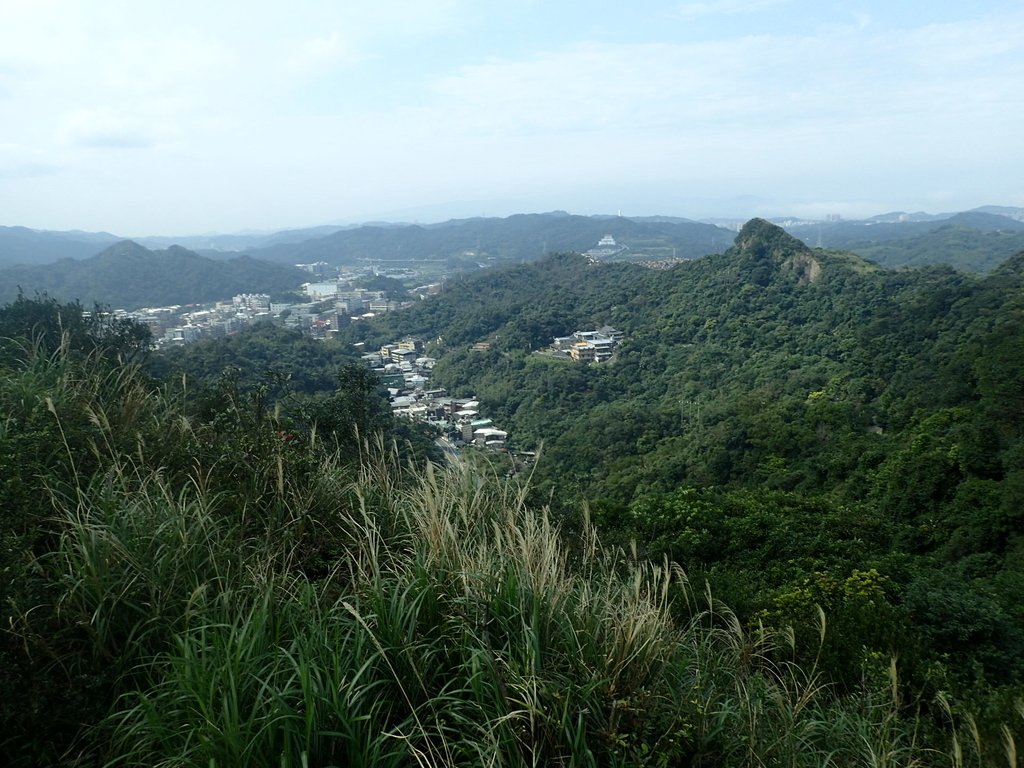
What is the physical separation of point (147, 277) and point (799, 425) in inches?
2144

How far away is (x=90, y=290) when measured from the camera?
150 feet

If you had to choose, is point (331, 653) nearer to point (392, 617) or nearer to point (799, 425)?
point (392, 617)

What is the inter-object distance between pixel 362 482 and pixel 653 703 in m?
1.68

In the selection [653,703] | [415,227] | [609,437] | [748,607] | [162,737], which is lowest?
[609,437]

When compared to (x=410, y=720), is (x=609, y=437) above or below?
below

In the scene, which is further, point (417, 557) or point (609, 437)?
point (609, 437)

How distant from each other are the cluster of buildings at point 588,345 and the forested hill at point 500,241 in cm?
5156

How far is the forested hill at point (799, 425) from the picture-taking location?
19.9 ft

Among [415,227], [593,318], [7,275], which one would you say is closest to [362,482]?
[593,318]

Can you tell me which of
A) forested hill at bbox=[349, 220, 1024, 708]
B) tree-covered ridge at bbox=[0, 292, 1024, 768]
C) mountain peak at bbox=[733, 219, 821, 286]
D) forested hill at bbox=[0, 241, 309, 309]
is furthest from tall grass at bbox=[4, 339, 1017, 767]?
forested hill at bbox=[0, 241, 309, 309]

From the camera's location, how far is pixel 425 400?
91.9 ft

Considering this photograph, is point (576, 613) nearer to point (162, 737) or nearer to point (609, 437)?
point (162, 737)

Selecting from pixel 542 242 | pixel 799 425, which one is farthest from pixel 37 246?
pixel 799 425

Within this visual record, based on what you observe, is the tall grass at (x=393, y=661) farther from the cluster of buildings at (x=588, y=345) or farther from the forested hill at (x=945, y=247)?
the forested hill at (x=945, y=247)
